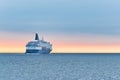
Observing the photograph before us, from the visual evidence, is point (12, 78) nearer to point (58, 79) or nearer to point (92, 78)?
point (58, 79)

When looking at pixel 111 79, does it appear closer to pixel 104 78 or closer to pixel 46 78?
pixel 104 78

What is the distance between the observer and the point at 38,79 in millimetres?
89062

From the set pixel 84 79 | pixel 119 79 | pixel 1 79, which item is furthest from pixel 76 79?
pixel 1 79

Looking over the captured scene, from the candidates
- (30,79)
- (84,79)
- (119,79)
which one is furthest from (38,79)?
(119,79)

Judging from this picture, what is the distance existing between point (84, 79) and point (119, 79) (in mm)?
6029

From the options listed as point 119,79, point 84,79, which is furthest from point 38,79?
point 119,79

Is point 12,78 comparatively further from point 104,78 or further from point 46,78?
point 104,78

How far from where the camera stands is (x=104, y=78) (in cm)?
9112

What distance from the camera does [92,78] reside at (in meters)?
91.3

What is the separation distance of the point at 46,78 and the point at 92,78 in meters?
8.19

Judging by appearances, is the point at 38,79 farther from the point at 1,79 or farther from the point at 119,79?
the point at 119,79

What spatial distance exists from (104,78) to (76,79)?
5.42 metres

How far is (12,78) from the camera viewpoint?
90875 mm

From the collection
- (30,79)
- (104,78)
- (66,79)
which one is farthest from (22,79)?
(104,78)
